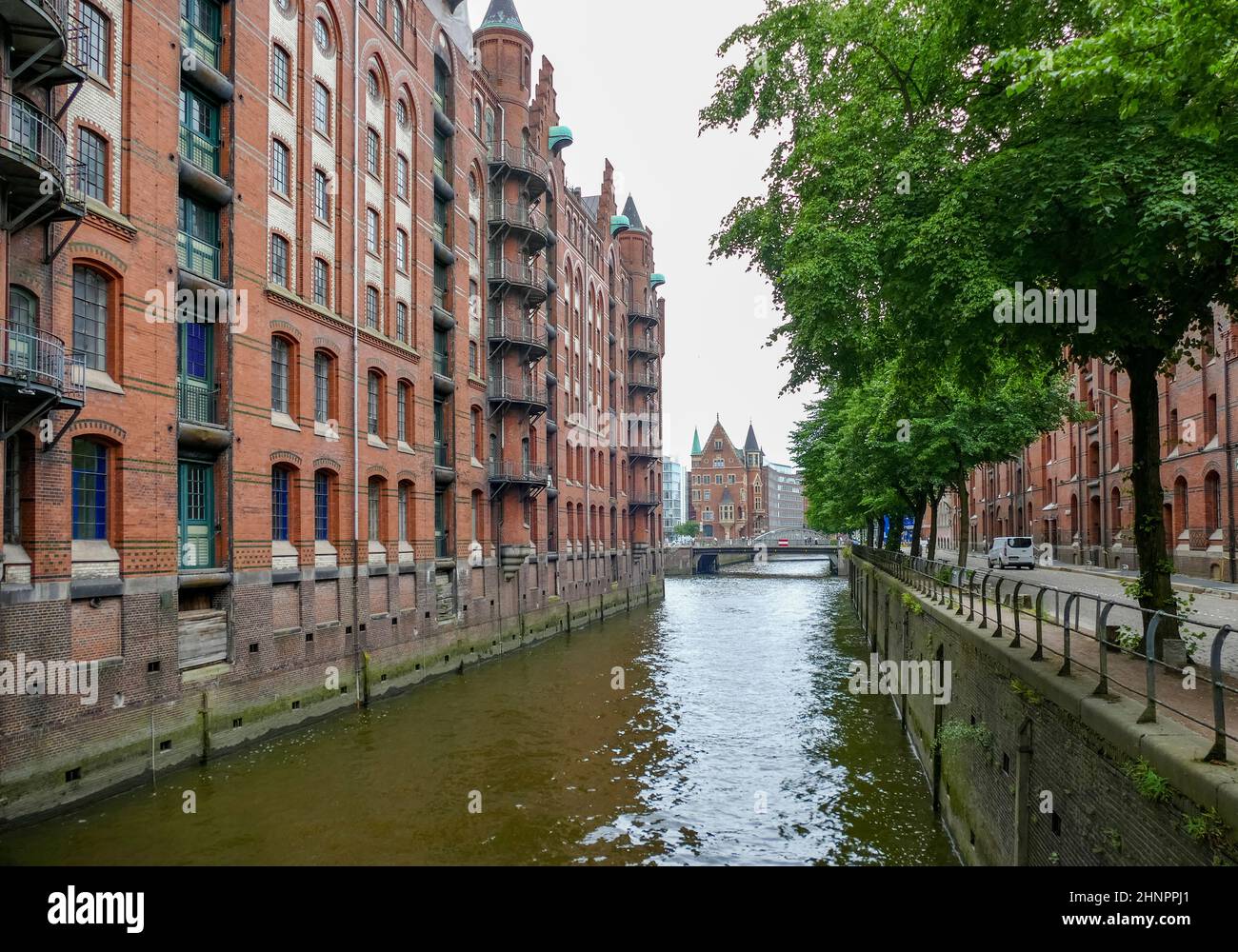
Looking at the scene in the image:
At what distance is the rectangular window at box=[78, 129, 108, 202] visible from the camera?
44.0ft

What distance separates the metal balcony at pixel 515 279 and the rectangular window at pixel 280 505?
1488 centimetres

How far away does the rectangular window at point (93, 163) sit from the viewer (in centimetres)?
1342

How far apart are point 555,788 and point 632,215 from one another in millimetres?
51601

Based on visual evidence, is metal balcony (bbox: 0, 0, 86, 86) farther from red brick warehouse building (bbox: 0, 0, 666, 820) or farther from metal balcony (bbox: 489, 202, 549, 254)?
metal balcony (bbox: 489, 202, 549, 254)

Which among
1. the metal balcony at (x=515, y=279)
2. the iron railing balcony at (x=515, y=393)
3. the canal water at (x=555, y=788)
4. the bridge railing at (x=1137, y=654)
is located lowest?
the canal water at (x=555, y=788)

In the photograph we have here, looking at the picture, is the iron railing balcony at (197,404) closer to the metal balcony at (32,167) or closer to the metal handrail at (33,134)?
the metal balcony at (32,167)

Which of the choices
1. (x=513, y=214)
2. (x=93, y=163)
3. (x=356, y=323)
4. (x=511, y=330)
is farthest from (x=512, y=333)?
(x=93, y=163)

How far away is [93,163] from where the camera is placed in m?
13.7

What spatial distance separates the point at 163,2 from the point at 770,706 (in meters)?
21.1

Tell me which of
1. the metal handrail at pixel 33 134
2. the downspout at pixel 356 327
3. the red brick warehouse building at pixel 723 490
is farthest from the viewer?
the red brick warehouse building at pixel 723 490

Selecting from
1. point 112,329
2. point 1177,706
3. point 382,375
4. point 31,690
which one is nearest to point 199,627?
point 31,690

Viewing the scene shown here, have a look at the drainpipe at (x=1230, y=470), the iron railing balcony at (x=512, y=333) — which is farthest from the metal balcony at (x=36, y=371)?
the drainpipe at (x=1230, y=470)

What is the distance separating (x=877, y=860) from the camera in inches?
441

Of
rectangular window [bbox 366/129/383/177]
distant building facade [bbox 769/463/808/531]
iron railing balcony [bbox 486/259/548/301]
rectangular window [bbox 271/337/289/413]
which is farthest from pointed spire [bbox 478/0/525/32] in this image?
distant building facade [bbox 769/463/808/531]
